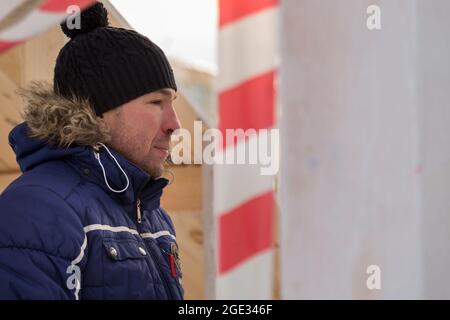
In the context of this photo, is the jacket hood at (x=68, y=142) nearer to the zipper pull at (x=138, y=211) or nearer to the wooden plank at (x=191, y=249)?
the zipper pull at (x=138, y=211)

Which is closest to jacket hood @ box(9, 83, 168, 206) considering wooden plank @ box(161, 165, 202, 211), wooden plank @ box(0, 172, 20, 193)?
wooden plank @ box(0, 172, 20, 193)

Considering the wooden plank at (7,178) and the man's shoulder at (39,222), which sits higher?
the wooden plank at (7,178)

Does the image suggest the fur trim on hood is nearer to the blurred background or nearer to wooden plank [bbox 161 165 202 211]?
the blurred background

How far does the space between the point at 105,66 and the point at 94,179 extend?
10.3 inches

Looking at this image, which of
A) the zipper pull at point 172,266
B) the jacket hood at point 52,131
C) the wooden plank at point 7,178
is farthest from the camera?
the wooden plank at point 7,178

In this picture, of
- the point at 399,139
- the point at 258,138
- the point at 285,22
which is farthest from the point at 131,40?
the point at 399,139

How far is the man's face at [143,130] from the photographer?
4.62ft

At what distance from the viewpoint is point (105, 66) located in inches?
56.7

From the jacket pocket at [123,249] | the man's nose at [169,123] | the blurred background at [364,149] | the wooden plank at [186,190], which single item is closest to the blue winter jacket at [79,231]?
the jacket pocket at [123,249]

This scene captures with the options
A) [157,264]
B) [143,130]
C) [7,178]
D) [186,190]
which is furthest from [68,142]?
[186,190]

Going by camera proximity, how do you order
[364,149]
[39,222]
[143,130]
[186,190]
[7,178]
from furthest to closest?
[186,190] → [7,178] → [143,130] → [39,222] → [364,149]

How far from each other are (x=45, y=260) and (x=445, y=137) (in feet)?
2.13

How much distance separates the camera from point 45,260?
115 cm

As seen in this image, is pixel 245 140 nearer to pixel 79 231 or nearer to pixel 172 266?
pixel 172 266
